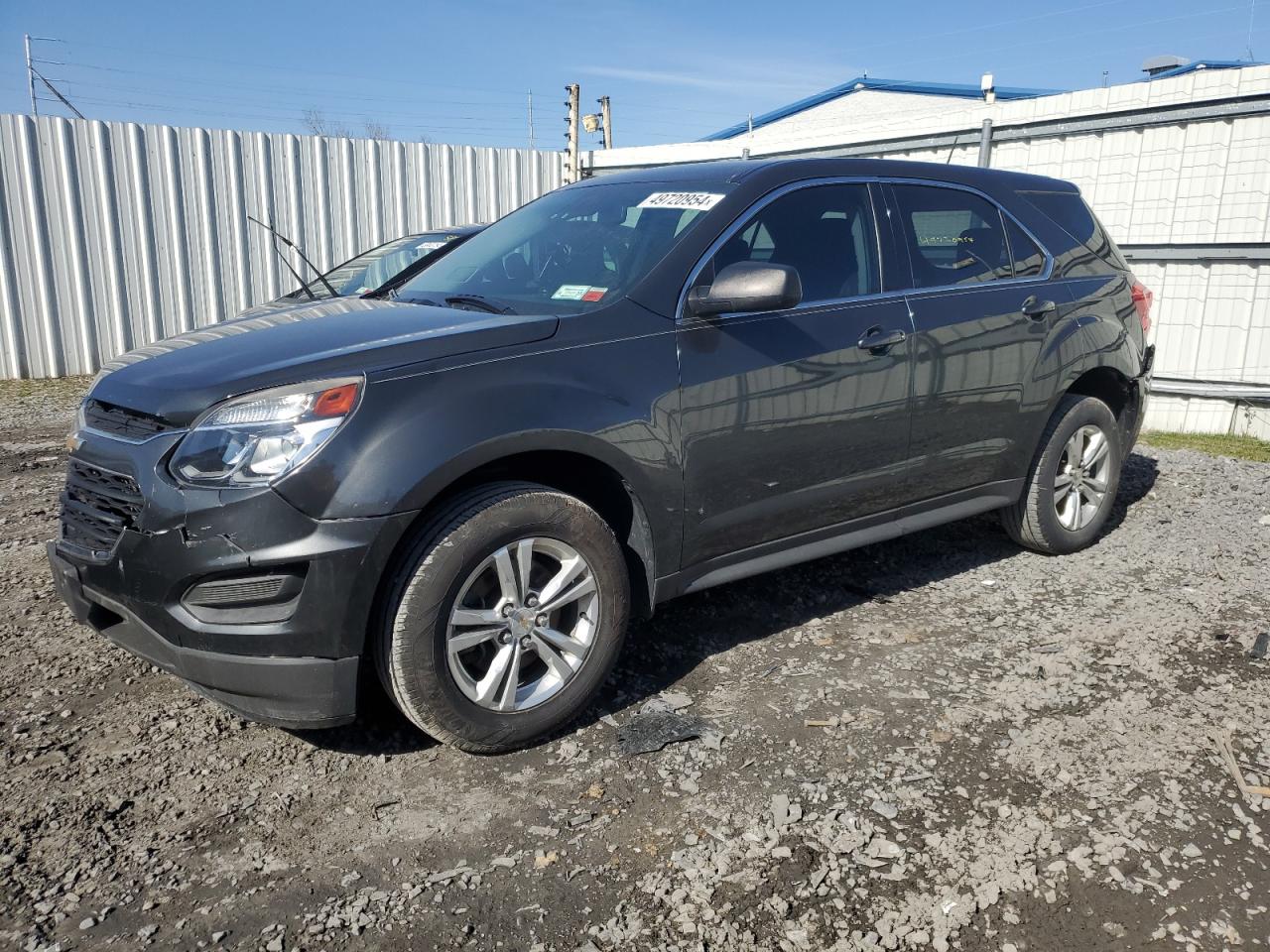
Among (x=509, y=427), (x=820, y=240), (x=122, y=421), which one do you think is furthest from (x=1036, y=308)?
(x=122, y=421)

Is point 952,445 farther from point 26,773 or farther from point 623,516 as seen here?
point 26,773

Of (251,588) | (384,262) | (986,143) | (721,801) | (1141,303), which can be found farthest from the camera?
(986,143)

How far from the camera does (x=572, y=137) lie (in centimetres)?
1531

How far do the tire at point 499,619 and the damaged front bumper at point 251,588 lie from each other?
0.13 m

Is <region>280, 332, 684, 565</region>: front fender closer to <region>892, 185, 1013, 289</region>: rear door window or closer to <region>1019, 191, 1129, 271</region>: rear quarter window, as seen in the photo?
<region>892, 185, 1013, 289</region>: rear door window

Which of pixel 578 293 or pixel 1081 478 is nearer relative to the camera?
pixel 578 293

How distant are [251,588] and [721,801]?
148cm

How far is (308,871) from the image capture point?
260 centimetres

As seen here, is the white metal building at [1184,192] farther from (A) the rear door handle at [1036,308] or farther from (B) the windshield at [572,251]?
(B) the windshield at [572,251]

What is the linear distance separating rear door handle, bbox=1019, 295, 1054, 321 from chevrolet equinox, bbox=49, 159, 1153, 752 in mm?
11

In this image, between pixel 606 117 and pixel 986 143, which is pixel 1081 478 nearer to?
pixel 986 143

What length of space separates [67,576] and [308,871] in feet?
4.11

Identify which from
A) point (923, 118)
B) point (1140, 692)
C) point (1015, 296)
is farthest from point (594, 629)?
point (923, 118)

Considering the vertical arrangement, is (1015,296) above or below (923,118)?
below
